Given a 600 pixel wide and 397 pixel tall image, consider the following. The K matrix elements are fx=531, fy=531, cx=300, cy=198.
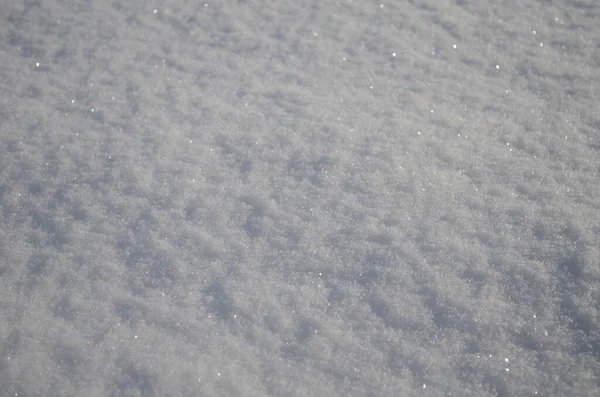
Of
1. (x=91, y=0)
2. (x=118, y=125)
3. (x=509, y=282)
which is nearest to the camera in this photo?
(x=509, y=282)

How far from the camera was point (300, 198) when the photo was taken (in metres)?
1.30

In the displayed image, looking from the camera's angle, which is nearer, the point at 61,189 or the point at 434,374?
the point at 434,374

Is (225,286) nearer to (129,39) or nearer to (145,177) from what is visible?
(145,177)

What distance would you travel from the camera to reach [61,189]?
1.33m

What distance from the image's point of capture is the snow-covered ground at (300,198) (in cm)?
105

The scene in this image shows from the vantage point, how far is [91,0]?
1.79 m

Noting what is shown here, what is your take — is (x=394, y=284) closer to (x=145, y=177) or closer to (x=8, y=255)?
(x=145, y=177)

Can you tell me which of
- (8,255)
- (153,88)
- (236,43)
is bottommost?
(8,255)

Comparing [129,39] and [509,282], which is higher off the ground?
[129,39]

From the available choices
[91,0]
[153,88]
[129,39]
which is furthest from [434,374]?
[91,0]

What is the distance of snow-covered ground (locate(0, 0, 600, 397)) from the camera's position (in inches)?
41.3

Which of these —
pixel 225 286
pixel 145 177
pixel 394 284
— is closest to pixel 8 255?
pixel 145 177

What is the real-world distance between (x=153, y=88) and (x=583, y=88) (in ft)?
3.99

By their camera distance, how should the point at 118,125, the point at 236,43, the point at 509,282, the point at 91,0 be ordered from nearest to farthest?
the point at 509,282 → the point at 118,125 → the point at 236,43 → the point at 91,0
